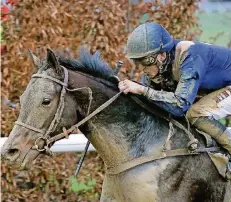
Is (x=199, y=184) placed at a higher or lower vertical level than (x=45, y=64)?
lower

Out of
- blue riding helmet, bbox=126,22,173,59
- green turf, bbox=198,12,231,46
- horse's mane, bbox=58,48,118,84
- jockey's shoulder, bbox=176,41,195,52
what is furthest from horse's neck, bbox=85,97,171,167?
green turf, bbox=198,12,231,46

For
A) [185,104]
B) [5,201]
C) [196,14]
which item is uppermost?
[185,104]

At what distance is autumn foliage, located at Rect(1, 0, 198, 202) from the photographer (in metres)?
8.61

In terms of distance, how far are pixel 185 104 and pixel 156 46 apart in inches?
16.9

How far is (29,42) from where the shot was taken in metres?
8.56

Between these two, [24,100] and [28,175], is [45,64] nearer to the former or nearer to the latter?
[24,100]

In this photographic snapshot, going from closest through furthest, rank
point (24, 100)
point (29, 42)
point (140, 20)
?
point (24, 100), point (29, 42), point (140, 20)

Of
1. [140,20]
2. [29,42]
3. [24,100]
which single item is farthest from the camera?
[140,20]

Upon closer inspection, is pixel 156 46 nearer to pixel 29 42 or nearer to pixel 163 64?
pixel 163 64

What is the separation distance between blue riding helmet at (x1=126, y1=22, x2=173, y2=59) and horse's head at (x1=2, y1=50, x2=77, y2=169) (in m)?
0.51

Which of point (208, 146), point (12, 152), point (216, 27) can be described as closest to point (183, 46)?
point (208, 146)

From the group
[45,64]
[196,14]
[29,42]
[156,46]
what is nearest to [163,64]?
[156,46]

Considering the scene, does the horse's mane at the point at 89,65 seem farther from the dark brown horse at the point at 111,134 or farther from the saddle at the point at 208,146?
the saddle at the point at 208,146

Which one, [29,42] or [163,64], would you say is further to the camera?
[29,42]
